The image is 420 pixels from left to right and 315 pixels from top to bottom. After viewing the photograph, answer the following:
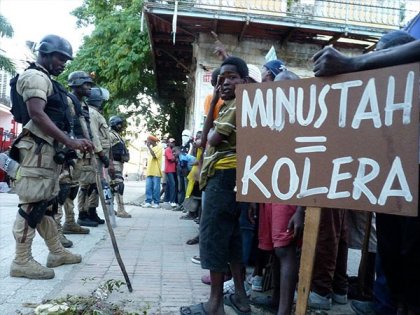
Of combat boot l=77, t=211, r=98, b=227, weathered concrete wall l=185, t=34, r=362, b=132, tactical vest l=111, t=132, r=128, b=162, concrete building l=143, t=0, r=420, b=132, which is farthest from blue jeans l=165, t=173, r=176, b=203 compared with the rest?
combat boot l=77, t=211, r=98, b=227

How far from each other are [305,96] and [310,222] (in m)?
0.63

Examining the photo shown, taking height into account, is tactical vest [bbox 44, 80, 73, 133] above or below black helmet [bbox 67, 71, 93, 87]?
below

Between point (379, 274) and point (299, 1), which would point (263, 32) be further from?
point (379, 274)

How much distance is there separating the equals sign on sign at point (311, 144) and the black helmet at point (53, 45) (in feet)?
8.63

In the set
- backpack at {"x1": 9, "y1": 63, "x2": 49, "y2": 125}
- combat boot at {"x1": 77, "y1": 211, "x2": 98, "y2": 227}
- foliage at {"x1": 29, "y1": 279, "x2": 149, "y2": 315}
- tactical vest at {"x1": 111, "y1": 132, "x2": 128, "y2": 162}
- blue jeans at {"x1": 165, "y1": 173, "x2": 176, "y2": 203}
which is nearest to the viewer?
foliage at {"x1": 29, "y1": 279, "x2": 149, "y2": 315}

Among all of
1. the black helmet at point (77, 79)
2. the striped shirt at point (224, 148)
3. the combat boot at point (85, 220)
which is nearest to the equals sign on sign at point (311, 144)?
the striped shirt at point (224, 148)

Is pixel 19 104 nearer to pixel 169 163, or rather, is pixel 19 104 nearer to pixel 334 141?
pixel 334 141

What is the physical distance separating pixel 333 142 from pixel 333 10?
9921mm

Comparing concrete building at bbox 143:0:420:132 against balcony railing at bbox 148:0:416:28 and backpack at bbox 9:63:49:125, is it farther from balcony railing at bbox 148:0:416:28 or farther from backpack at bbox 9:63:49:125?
backpack at bbox 9:63:49:125

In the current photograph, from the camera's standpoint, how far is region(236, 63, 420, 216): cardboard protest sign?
1941 millimetres

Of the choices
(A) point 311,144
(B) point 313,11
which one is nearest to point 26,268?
(A) point 311,144

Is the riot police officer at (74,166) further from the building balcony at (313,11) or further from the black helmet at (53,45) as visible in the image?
the building balcony at (313,11)

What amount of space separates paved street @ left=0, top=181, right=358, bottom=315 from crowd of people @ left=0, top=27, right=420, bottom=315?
0.18 meters

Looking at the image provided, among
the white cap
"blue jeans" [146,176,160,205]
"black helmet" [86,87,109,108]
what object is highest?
"black helmet" [86,87,109,108]
